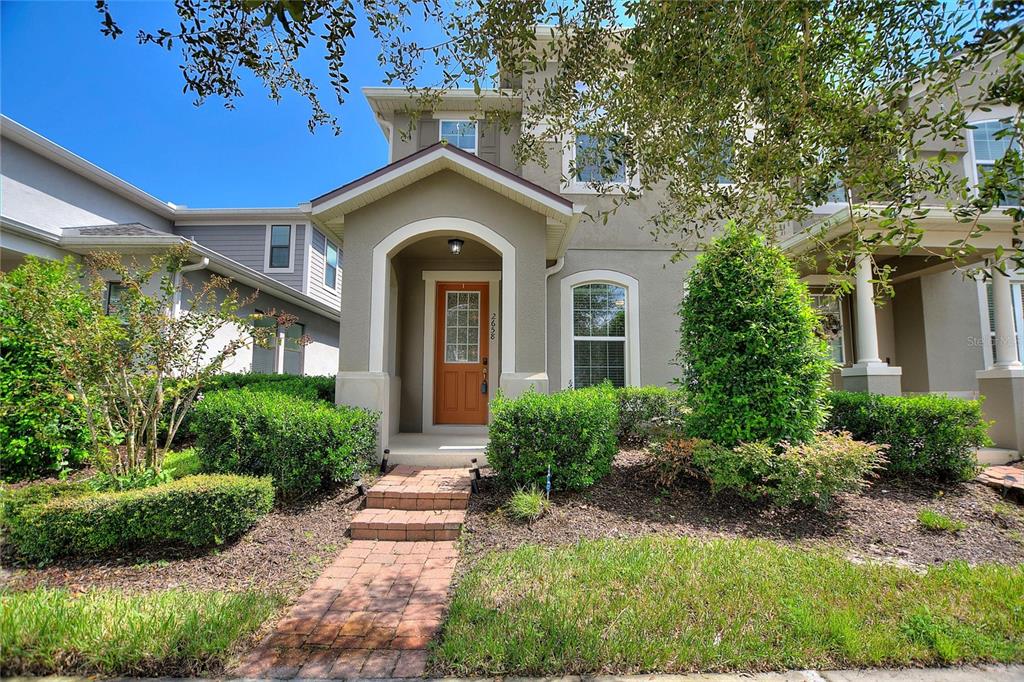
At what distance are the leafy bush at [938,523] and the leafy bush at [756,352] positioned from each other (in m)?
1.26

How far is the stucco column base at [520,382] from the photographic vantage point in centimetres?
635

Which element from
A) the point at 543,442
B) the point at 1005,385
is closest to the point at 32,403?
the point at 543,442

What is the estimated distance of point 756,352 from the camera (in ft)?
17.1

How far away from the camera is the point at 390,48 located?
13.0 ft

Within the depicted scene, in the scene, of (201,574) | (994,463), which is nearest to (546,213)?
(201,574)

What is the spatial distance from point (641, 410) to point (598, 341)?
6.17 ft

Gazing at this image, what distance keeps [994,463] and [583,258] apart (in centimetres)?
714

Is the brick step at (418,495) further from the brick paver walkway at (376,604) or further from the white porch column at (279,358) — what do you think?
the white porch column at (279,358)

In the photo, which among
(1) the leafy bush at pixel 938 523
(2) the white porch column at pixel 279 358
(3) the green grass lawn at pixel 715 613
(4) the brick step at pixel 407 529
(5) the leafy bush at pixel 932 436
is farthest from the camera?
(2) the white porch column at pixel 279 358

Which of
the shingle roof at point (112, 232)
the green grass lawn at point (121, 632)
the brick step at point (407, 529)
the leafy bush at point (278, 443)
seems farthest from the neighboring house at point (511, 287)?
the green grass lawn at point (121, 632)

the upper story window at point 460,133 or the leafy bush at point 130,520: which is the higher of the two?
the upper story window at point 460,133

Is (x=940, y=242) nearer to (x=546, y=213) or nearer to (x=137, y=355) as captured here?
(x=546, y=213)

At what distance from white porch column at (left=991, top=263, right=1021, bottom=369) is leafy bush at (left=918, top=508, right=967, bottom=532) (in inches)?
168

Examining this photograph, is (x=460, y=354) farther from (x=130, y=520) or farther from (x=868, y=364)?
(x=868, y=364)
